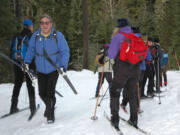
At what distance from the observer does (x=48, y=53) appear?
4719 millimetres

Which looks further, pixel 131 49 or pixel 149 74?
pixel 149 74

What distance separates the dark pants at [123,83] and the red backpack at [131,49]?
16 centimetres

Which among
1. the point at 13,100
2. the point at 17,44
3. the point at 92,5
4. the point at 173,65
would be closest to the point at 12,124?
the point at 13,100

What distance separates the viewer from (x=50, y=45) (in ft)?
15.5

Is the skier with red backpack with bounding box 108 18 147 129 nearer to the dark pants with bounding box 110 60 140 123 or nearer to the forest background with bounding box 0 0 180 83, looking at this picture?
the dark pants with bounding box 110 60 140 123

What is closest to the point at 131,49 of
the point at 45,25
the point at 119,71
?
the point at 119,71

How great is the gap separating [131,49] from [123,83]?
0.67 m

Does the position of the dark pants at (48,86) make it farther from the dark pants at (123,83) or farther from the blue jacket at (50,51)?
the dark pants at (123,83)

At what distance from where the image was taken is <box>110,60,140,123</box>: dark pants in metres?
4.07

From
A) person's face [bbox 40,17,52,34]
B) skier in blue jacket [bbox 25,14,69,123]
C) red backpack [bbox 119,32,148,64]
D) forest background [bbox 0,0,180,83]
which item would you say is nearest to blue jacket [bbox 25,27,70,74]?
skier in blue jacket [bbox 25,14,69,123]

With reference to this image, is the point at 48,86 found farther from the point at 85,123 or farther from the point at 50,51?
the point at 85,123

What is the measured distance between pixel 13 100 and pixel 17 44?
1.52 meters

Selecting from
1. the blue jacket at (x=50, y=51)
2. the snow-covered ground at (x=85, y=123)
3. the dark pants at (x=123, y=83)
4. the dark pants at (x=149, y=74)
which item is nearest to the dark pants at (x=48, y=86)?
the blue jacket at (x=50, y=51)

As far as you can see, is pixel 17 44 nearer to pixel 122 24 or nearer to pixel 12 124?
pixel 12 124
